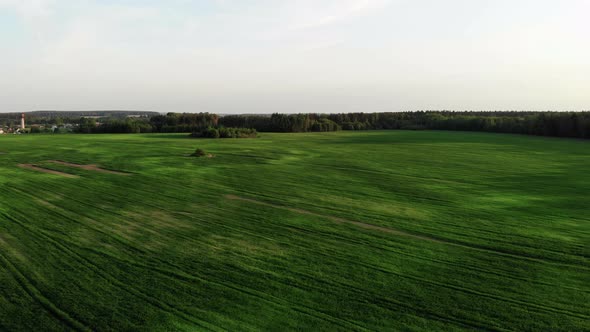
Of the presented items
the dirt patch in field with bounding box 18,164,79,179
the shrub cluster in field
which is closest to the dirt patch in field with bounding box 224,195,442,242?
the dirt patch in field with bounding box 18,164,79,179

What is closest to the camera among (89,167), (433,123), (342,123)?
(89,167)

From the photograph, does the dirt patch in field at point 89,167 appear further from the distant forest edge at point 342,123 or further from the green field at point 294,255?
the distant forest edge at point 342,123

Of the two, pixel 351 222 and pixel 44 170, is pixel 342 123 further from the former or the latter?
pixel 351 222

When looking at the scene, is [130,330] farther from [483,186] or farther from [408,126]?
[408,126]

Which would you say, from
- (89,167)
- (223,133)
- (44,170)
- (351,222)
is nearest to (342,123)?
(223,133)

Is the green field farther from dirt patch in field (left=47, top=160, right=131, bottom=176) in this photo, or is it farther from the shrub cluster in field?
the shrub cluster in field

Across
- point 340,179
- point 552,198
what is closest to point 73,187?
point 340,179

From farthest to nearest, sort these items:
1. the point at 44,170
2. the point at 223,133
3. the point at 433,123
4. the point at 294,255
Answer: the point at 433,123 < the point at 223,133 < the point at 44,170 < the point at 294,255

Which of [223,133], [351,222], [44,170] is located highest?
[223,133]

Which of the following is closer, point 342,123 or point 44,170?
point 44,170
